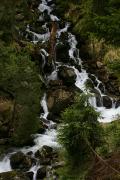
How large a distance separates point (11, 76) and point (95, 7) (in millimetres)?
16899

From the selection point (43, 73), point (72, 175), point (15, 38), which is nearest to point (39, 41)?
point (15, 38)

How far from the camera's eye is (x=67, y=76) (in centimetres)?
3544

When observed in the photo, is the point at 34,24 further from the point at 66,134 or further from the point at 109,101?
the point at 66,134

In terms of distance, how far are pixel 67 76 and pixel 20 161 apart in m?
12.4

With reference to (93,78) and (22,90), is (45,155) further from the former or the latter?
(93,78)

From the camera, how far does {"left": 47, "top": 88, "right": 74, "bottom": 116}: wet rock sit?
32.1 metres

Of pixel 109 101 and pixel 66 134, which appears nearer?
pixel 66 134

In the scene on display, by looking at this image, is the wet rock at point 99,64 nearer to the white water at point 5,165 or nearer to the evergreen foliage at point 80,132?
the white water at point 5,165

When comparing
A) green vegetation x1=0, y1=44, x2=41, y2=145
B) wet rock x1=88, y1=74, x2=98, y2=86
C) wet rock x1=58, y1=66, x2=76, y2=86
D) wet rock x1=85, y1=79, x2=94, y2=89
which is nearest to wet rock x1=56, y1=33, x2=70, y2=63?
wet rock x1=58, y1=66, x2=76, y2=86

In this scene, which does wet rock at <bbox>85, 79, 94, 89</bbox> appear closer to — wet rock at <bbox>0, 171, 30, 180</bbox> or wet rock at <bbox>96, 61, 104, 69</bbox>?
wet rock at <bbox>96, 61, 104, 69</bbox>

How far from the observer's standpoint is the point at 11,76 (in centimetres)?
2570

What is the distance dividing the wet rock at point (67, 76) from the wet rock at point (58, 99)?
1.44 m

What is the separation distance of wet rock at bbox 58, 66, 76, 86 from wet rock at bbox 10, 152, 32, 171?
11386 millimetres

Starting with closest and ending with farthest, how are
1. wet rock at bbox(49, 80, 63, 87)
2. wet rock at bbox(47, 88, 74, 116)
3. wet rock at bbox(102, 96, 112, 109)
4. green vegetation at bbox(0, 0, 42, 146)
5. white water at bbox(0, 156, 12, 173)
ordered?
white water at bbox(0, 156, 12, 173), green vegetation at bbox(0, 0, 42, 146), wet rock at bbox(47, 88, 74, 116), wet rock at bbox(102, 96, 112, 109), wet rock at bbox(49, 80, 63, 87)
